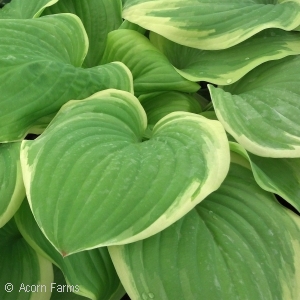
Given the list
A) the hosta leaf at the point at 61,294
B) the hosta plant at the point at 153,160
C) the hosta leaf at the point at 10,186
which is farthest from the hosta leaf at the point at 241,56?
the hosta leaf at the point at 61,294

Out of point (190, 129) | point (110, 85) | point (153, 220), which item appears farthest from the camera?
point (110, 85)

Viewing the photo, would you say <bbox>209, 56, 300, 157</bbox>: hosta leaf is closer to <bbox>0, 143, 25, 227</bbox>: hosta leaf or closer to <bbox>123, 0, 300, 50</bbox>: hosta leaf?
<bbox>123, 0, 300, 50</bbox>: hosta leaf

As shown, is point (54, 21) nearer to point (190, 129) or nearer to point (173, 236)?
point (190, 129)

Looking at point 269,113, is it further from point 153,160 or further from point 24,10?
point 24,10

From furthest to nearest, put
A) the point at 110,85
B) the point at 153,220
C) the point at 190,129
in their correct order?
the point at 110,85 → the point at 190,129 → the point at 153,220

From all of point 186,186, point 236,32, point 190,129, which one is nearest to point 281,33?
point 236,32

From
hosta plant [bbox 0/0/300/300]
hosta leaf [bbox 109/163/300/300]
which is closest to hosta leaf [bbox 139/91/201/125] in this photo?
hosta plant [bbox 0/0/300/300]

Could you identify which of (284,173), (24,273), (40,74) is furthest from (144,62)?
(24,273)
